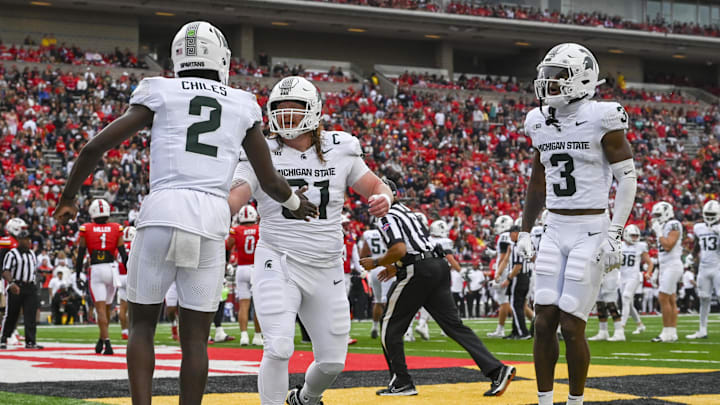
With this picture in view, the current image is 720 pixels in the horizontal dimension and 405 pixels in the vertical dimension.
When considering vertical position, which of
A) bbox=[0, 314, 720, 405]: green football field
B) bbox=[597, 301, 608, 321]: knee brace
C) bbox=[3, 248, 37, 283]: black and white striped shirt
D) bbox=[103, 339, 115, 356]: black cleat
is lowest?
bbox=[0, 314, 720, 405]: green football field

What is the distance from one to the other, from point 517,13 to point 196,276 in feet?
135

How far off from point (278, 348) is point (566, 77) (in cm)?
235

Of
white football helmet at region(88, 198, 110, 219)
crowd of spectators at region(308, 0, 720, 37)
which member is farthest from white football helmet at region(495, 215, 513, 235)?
crowd of spectators at region(308, 0, 720, 37)

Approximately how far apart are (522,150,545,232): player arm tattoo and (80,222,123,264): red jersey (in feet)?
23.2

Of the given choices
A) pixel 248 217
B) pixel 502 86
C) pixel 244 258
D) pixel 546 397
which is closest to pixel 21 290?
pixel 244 258

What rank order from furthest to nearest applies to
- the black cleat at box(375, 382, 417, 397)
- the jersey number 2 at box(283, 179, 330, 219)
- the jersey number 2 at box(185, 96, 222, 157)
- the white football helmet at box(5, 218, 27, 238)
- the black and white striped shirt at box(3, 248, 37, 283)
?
the white football helmet at box(5, 218, 27, 238) < the black and white striped shirt at box(3, 248, 37, 283) < the black cleat at box(375, 382, 417, 397) < the jersey number 2 at box(283, 179, 330, 219) < the jersey number 2 at box(185, 96, 222, 157)

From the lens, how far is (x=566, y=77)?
227 inches

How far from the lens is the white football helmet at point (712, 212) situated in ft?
46.7

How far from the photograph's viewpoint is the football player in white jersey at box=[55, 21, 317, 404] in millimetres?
4207

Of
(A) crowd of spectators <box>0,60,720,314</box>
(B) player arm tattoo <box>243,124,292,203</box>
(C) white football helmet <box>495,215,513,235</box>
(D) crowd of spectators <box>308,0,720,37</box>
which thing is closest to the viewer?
(B) player arm tattoo <box>243,124,292,203</box>

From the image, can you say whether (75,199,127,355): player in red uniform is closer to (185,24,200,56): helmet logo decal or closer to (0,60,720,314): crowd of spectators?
(185,24,200,56): helmet logo decal

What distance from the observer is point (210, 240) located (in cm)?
429

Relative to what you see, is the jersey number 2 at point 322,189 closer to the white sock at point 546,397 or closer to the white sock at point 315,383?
the white sock at point 315,383

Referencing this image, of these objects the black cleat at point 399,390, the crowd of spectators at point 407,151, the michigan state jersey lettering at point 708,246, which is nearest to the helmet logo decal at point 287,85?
the black cleat at point 399,390
